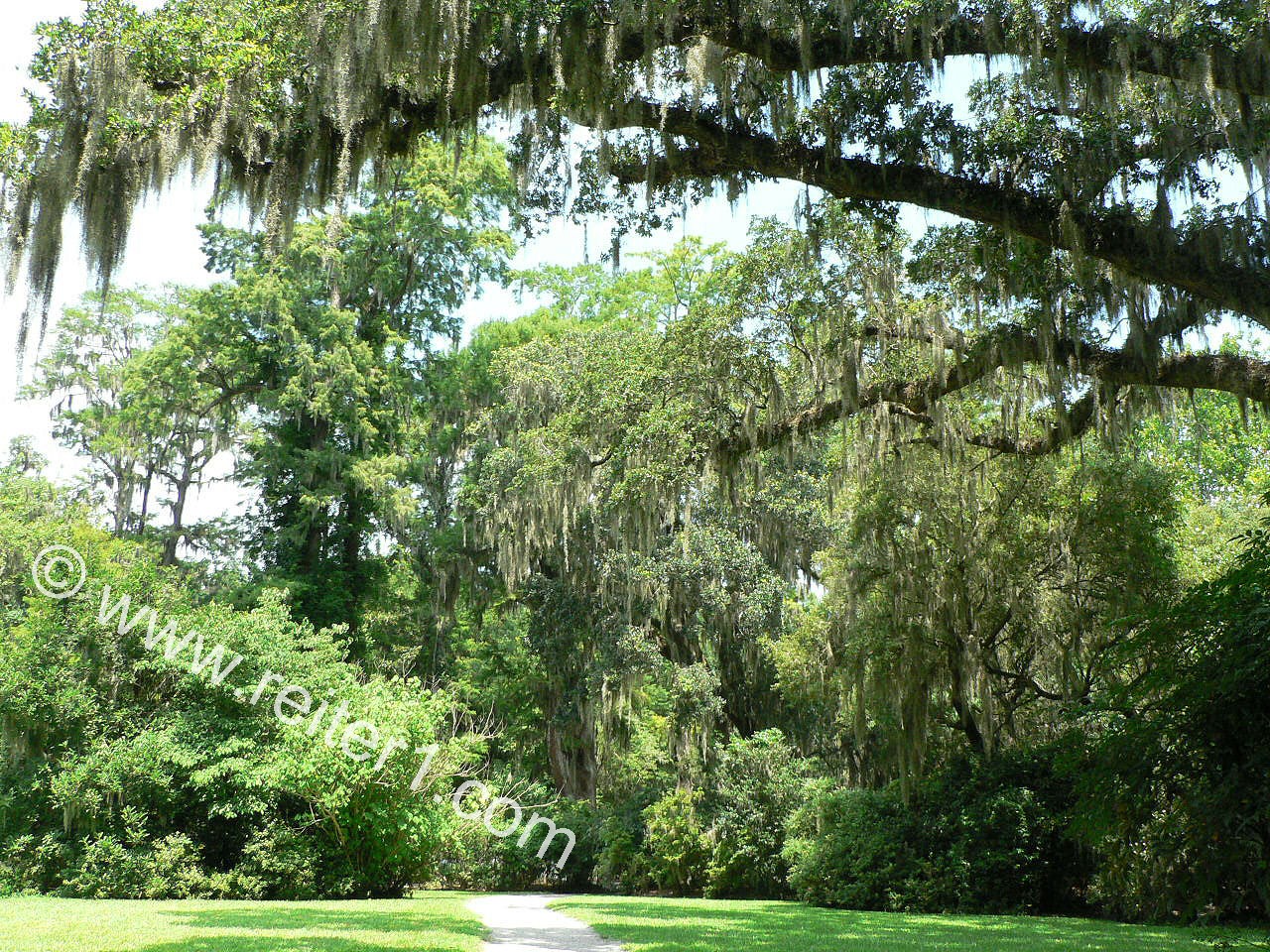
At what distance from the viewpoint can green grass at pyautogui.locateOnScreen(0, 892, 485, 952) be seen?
25.4 feet

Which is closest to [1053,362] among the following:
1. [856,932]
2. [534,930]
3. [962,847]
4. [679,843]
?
[856,932]

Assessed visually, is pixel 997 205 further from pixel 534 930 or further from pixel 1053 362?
pixel 534 930

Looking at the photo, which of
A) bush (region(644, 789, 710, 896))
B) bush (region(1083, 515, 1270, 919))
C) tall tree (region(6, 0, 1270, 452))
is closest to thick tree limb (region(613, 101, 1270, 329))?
tall tree (region(6, 0, 1270, 452))

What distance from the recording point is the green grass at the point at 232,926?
7.73 metres

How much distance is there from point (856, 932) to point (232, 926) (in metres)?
6.19

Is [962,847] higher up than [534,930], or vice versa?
[962,847]

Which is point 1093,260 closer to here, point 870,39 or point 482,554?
point 870,39

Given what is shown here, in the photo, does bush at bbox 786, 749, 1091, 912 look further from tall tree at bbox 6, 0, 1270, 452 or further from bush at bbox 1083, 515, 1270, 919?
bush at bbox 1083, 515, 1270, 919

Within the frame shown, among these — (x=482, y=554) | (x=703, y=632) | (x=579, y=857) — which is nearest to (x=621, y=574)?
(x=703, y=632)
